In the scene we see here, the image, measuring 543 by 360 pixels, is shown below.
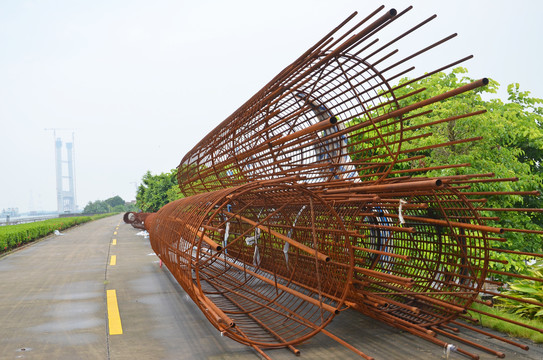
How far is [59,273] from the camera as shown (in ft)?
33.7

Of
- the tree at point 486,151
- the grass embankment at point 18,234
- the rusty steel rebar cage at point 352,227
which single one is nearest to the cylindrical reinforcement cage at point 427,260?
the rusty steel rebar cage at point 352,227

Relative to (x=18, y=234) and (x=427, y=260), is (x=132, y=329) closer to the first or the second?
(x=427, y=260)

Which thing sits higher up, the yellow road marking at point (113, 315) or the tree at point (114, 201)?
the tree at point (114, 201)

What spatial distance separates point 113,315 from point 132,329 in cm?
89

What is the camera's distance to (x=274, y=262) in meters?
5.76

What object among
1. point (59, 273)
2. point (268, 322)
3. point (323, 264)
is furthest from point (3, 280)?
point (323, 264)

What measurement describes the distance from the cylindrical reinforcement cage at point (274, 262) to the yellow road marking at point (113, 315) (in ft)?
3.12

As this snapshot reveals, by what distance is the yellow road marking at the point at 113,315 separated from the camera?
5.47 metres

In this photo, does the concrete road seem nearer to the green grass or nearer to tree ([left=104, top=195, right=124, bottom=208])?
the green grass

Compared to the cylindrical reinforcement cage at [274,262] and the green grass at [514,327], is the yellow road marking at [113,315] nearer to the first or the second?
the cylindrical reinforcement cage at [274,262]

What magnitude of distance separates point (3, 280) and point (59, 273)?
3.77 feet

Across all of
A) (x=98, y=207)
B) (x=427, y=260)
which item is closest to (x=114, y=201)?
(x=98, y=207)

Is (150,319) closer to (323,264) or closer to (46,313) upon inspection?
(46,313)

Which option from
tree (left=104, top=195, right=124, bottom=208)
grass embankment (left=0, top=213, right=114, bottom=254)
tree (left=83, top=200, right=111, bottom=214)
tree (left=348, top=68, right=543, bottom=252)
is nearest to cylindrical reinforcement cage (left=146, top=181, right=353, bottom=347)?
tree (left=348, top=68, right=543, bottom=252)
